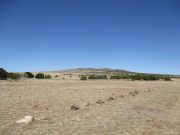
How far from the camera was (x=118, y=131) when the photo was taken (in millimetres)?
9195

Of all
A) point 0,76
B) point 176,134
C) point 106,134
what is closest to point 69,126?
point 106,134

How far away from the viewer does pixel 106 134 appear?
8.73 meters

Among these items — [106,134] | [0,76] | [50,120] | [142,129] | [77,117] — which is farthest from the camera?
[0,76]

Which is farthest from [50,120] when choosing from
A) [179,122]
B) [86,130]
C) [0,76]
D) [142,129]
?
[0,76]

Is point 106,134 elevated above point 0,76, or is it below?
below

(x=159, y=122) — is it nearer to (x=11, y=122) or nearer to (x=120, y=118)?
(x=120, y=118)

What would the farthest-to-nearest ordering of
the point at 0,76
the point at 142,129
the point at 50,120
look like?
the point at 0,76, the point at 50,120, the point at 142,129

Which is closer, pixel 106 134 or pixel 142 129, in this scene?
pixel 106 134

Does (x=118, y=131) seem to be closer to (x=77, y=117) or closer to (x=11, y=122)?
(x=77, y=117)

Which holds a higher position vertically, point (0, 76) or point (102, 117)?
point (0, 76)

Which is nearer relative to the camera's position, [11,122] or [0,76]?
[11,122]

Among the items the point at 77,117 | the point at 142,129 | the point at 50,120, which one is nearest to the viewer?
the point at 142,129

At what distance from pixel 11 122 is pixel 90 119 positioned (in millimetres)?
3340

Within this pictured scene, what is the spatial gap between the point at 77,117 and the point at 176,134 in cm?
441
